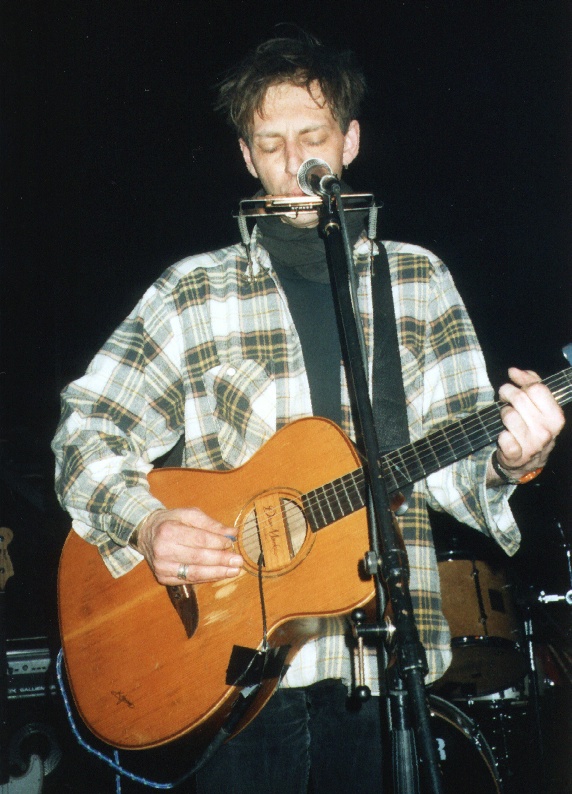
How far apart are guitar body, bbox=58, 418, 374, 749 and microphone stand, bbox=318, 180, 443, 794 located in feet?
1.76

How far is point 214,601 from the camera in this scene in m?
1.85

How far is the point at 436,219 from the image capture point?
5340 mm

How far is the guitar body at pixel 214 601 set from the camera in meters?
1.72

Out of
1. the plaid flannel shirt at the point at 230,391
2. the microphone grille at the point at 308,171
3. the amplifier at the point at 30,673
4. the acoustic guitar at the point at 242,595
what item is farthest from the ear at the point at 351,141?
the amplifier at the point at 30,673

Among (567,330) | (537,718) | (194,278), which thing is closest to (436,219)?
(567,330)

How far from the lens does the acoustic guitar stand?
171 cm

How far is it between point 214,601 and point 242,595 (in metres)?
0.09

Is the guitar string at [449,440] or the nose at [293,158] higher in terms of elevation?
the nose at [293,158]

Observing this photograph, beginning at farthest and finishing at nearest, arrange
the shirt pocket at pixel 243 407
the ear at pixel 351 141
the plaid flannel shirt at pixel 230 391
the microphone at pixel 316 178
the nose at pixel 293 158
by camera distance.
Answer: the ear at pixel 351 141
the nose at pixel 293 158
the shirt pocket at pixel 243 407
the plaid flannel shirt at pixel 230 391
the microphone at pixel 316 178

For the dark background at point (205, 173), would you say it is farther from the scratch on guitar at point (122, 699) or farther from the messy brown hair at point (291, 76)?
the scratch on guitar at point (122, 699)

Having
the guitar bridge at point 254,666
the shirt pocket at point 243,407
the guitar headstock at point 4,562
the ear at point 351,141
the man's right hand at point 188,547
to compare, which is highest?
the ear at point 351,141

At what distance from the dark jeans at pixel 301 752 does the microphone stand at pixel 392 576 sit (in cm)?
66

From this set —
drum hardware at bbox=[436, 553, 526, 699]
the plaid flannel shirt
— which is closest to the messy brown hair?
the plaid flannel shirt

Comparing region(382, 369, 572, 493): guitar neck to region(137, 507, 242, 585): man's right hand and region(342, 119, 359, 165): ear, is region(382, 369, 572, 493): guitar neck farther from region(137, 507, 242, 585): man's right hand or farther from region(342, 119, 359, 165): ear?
region(342, 119, 359, 165): ear
